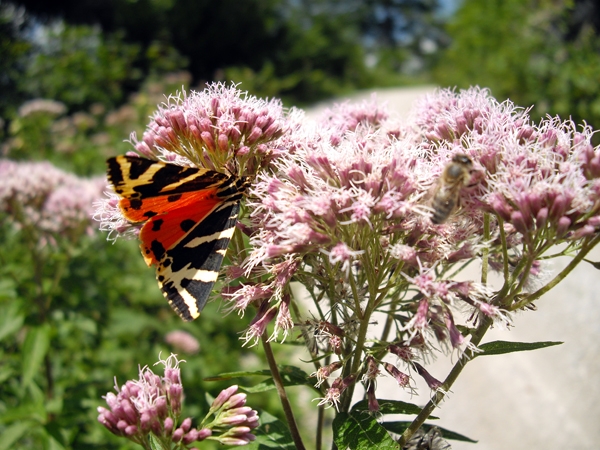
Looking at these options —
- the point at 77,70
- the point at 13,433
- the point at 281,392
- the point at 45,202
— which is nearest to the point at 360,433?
the point at 281,392

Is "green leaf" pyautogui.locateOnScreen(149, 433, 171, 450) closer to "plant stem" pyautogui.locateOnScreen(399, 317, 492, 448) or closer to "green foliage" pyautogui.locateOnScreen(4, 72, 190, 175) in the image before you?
"plant stem" pyautogui.locateOnScreen(399, 317, 492, 448)

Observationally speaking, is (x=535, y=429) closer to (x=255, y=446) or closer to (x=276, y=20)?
(x=255, y=446)

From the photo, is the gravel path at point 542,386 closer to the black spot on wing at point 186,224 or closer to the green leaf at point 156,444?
the green leaf at point 156,444

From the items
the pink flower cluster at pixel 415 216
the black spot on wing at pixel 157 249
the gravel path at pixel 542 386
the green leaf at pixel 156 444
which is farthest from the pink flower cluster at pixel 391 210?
the gravel path at pixel 542 386

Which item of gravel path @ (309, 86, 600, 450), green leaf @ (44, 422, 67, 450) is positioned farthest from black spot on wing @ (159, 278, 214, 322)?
gravel path @ (309, 86, 600, 450)

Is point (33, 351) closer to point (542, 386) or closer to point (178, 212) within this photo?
point (178, 212)

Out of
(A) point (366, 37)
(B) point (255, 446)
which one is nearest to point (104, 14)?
(B) point (255, 446)
